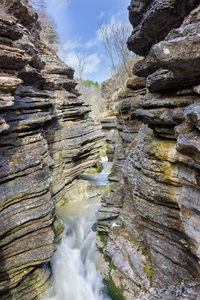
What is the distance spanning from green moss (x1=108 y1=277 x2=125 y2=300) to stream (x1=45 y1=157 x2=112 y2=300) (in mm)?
287

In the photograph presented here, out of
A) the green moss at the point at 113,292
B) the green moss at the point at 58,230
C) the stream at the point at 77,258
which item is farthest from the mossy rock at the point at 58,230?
the green moss at the point at 113,292

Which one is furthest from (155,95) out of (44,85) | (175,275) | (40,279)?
(44,85)

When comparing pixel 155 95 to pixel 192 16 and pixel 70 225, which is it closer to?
pixel 192 16

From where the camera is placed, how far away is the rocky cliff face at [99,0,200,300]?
13.0 ft

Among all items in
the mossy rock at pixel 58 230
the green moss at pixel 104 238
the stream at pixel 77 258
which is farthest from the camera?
the mossy rock at pixel 58 230

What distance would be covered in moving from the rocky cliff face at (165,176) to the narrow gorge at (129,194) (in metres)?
0.03

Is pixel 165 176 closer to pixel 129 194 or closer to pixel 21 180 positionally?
pixel 129 194

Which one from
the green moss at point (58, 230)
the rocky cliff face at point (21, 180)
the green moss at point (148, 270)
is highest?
the rocky cliff face at point (21, 180)

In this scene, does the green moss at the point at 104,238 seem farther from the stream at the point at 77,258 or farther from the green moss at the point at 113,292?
the green moss at the point at 113,292

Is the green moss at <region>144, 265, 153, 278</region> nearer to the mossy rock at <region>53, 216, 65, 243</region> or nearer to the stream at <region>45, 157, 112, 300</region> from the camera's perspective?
the stream at <region>45, 157, 112, 300</region>

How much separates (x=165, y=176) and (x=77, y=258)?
637 centimetres

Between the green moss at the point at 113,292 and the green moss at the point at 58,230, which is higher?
the green moss at the point at 58,230

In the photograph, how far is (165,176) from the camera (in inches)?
204

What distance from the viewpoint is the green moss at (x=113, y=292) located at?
23.0 ft
